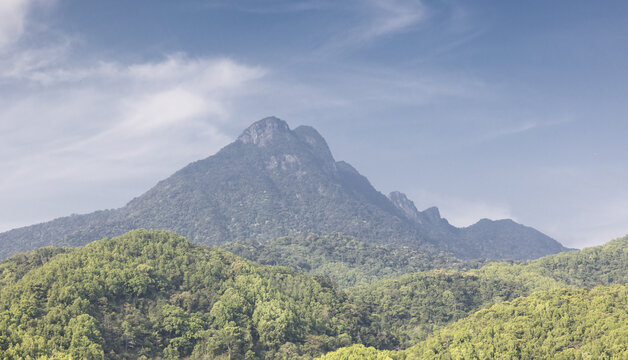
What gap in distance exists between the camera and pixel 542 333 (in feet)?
276

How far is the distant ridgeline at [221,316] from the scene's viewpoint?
264ft

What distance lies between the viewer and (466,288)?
170625 millimetres

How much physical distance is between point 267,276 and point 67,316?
166 ft

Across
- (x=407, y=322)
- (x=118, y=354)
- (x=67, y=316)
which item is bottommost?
(x=407, y=322)

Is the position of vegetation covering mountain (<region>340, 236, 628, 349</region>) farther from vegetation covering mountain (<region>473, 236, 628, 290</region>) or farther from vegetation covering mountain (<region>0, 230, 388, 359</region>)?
vegetation covering mountain (<region>0, 230, 388, 359</region>)

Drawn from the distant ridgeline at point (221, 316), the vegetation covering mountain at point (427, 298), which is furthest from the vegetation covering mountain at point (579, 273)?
the distant ridgeline at point (221, 316)

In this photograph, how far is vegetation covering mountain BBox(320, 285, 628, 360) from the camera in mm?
76125

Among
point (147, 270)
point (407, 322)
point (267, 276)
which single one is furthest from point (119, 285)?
point (407, 322)

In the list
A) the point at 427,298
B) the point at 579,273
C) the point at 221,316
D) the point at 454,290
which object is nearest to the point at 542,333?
the point at 221,316

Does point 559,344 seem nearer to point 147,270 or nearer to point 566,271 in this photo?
point 147,270

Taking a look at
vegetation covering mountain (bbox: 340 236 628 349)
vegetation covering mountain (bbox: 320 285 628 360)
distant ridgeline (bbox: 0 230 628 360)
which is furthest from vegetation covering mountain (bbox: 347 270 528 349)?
vegetation covering mountain (bbox: 320 285 628 360)

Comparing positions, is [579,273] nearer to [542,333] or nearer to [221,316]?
[542,333]

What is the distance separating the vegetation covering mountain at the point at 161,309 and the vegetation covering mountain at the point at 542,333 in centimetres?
2180

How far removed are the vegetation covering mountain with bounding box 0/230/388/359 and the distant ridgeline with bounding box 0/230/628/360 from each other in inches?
9.8
